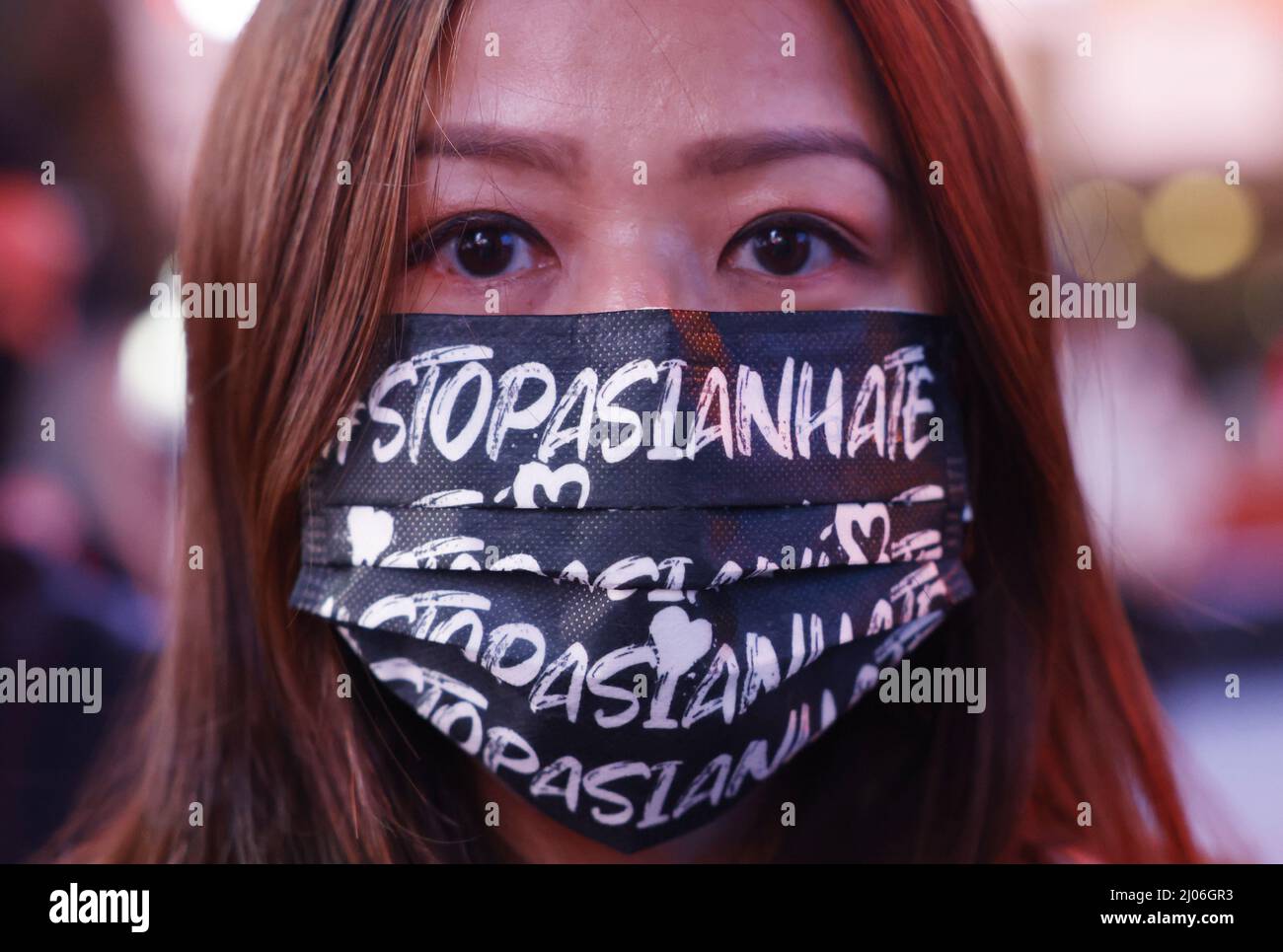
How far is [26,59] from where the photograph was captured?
2752 mm

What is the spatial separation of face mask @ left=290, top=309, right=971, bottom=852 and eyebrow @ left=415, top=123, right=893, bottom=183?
0.19 meters

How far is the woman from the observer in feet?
3.98

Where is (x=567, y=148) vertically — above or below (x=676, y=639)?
above

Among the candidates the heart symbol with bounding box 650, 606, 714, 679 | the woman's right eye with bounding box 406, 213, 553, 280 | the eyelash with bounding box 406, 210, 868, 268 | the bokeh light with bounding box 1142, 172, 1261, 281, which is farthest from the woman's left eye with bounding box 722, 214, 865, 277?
the bokeh light with bounding box 1142, 172, 1261, 281

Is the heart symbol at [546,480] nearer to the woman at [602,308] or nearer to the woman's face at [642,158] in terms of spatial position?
the woman at [602,308]

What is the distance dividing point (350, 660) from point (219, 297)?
1.87 feet

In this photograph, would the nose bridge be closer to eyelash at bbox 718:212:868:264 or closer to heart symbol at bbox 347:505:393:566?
eyelash at bbox 718:212:868:264

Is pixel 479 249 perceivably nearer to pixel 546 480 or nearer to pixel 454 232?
pixel 454 232

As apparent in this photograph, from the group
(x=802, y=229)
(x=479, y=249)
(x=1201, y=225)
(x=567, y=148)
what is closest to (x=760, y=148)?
(x=802, y=229)

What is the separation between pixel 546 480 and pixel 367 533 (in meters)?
0.27

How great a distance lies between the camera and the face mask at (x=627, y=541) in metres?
1.18

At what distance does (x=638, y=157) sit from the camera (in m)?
1.19
